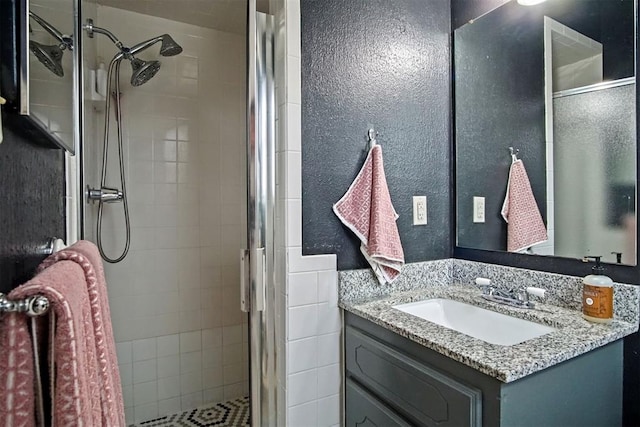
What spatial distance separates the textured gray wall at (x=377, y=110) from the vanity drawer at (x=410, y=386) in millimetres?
319

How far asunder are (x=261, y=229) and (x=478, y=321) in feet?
2.71

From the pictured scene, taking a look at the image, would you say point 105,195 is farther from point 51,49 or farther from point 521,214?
point 521,214

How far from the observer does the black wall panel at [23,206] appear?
507mm

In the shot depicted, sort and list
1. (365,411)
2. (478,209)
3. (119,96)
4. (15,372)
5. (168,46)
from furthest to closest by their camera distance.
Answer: (119,96), (168,46), (478,209), (365,411), (15,372)

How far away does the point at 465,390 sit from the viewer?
822mm

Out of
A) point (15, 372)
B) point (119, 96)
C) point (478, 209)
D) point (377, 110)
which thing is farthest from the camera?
point (119, 96)

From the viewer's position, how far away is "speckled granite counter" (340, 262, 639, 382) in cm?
78

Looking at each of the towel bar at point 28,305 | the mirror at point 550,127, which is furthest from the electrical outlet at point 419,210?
the towel bar at point 28,305

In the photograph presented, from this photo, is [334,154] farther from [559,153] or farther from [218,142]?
[218,142]

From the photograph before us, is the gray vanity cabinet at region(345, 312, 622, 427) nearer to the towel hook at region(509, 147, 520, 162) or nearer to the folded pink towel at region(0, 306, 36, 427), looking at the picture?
the towel hook at region(509, 147, 520, 162)

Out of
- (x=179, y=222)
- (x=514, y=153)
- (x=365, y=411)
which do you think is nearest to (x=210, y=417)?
(x=179, y=222)

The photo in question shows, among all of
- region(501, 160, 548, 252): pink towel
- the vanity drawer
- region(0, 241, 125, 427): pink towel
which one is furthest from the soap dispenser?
region(0, 241, 125, 427): pink towel

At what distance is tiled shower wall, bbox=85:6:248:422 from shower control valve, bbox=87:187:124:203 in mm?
80

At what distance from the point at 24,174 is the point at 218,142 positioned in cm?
160
